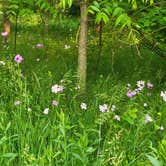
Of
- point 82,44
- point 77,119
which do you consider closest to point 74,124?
point 77,119

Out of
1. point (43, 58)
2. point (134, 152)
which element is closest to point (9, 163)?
point (134, 152)

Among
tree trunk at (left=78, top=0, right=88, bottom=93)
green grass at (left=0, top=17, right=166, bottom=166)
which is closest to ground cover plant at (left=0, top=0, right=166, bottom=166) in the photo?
green grass at (left=0, top=17, right=166, bottom=166)

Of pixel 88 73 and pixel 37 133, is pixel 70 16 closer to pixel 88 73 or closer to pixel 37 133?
pixel 88 73

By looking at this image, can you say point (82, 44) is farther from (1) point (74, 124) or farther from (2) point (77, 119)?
(1) point (74, 124)

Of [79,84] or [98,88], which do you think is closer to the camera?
[79,84]

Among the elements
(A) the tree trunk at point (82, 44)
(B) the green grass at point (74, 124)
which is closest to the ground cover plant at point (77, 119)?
(B) the green grass at point (74, 124)

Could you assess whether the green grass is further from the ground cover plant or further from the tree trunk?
the tree trunk

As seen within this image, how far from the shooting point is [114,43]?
10188 mm

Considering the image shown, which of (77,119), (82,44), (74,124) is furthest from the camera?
(82,44)

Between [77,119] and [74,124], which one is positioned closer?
[74,124]

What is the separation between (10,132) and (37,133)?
0.25 m

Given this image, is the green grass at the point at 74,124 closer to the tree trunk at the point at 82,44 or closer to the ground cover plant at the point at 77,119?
the ground cover plant at the point at 77,119

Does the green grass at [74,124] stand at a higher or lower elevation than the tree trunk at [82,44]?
lower

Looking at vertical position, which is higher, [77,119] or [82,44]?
[82,44]
